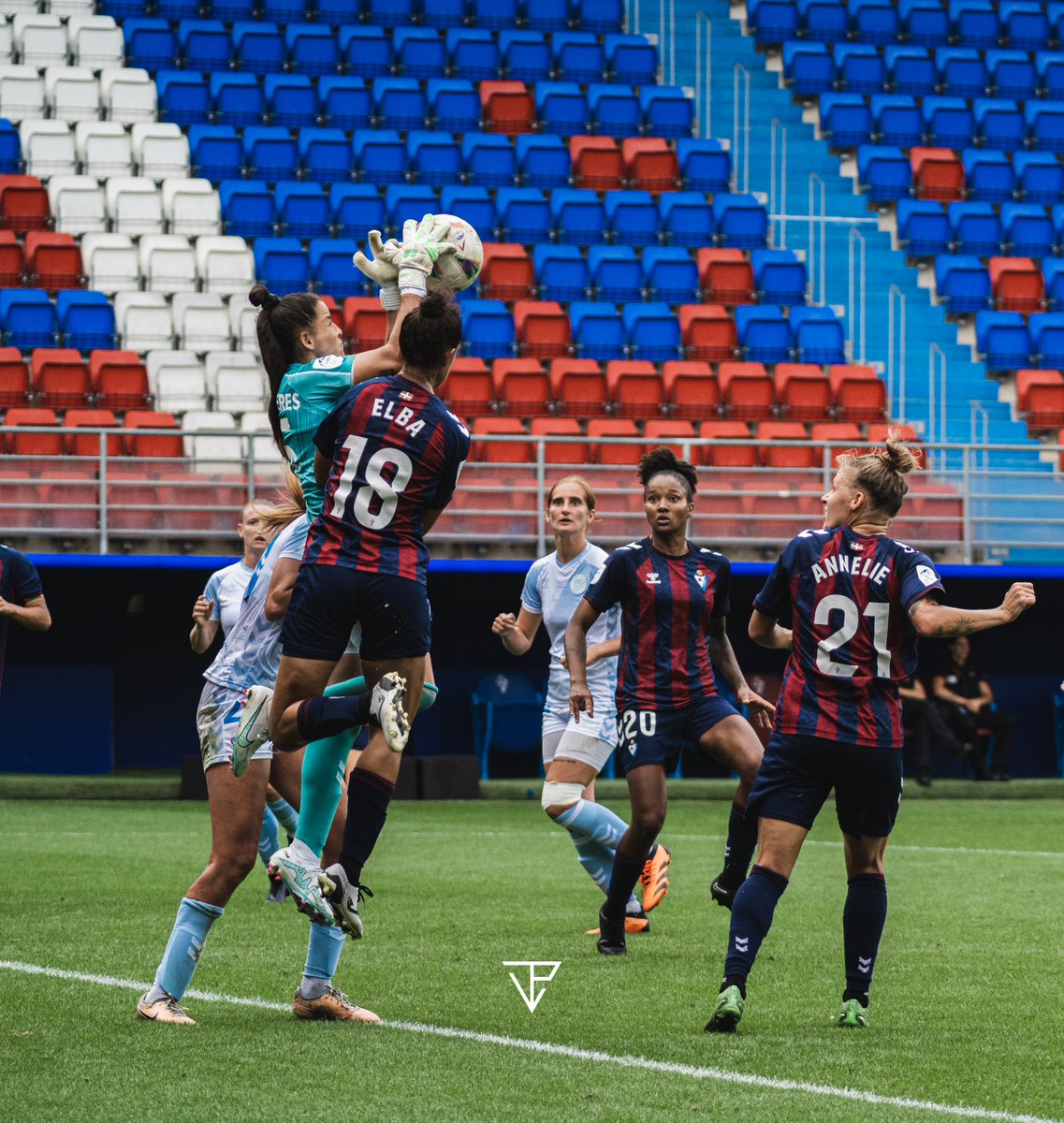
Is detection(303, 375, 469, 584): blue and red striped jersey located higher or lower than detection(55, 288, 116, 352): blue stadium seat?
lower

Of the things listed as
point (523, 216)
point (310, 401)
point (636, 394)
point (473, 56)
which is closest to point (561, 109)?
point (473, 56)

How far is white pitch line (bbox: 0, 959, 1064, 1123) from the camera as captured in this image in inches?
179

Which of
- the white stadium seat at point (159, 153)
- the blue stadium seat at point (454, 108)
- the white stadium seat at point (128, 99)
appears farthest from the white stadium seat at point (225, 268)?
the blue stadium seat at point (454, 108)

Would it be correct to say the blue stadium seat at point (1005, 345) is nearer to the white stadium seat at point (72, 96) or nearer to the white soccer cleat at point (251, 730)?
the white stadium seat at point (72, 96)

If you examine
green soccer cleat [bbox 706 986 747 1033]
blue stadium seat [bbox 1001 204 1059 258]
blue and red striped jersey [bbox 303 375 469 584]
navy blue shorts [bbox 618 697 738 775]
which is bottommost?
green soccer cleat [bbox 706 986 747 1033]

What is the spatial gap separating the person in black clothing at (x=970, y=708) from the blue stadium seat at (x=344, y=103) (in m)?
11.4

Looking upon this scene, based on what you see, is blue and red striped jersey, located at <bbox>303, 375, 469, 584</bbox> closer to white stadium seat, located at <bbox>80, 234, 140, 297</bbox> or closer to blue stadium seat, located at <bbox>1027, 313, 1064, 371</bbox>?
white stadium seat, located at <bbox>80, 234, 140, 297</bbox>

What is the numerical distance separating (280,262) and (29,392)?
13.1 ft

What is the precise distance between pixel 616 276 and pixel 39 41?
352 inches

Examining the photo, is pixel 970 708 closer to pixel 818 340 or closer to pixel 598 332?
pixel 818 340

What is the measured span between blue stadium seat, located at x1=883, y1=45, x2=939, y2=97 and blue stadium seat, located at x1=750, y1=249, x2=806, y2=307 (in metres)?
5.74

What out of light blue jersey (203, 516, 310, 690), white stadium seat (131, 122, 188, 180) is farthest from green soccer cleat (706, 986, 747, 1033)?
white stadium seat (131, 122, 188, 180)

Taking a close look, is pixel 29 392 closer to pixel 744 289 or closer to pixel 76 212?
pixel 76 212

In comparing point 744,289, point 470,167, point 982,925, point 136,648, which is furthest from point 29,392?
point 982,925
